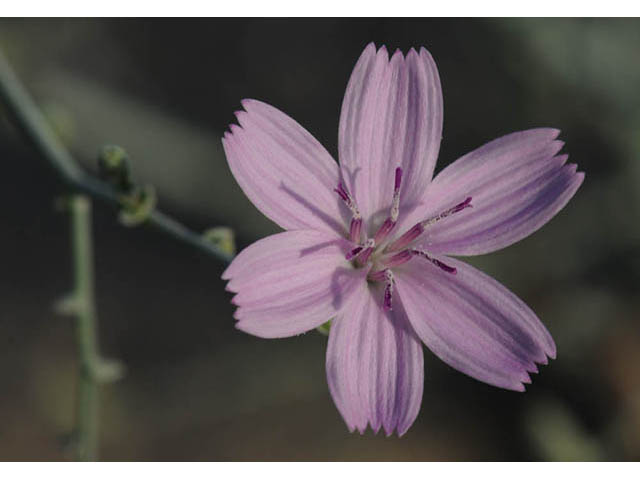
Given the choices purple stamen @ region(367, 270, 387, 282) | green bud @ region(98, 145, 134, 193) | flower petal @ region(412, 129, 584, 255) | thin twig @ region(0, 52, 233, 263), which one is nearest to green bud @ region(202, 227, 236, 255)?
thin twig @ region(0, 52, 233, 263)

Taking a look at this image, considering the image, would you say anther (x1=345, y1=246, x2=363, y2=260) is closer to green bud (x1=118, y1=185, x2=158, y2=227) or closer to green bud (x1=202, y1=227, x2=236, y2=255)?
green bud (x1=202, y1=227, x2=236, y2=255)

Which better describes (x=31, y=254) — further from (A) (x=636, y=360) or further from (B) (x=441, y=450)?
(A) (x=636, y=360)

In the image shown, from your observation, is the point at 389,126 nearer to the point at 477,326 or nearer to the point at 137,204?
the point at 477,326

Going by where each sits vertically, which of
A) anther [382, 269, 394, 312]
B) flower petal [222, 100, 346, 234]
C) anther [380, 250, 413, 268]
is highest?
flower petal [222, 100, 346, 234]

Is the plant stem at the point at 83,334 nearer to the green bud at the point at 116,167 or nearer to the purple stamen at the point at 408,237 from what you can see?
the green bud at the point at 116,167

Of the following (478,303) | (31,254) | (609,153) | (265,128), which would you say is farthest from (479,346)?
(31,254)

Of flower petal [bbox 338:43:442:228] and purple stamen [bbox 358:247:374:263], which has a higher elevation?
→ flower petal [bbox 338:43:442:228]

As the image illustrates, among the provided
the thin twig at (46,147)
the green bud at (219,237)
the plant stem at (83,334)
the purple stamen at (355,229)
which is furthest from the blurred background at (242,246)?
the purple stamen at (355,229)
